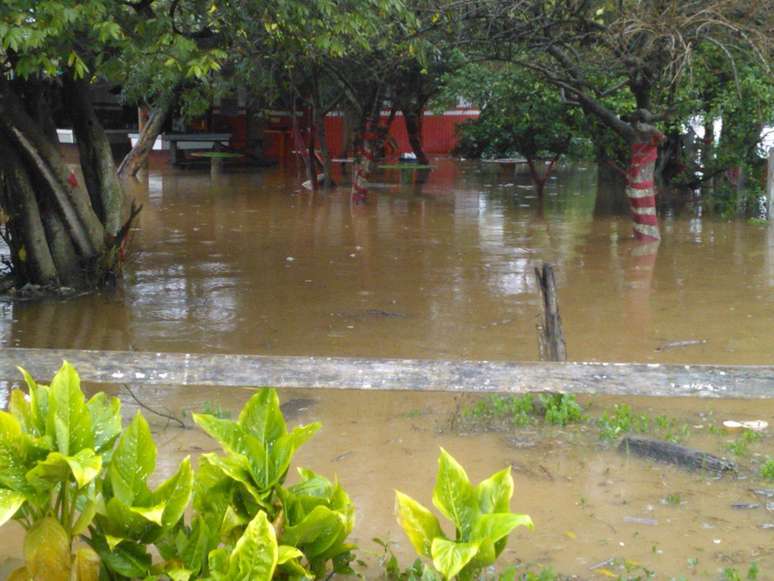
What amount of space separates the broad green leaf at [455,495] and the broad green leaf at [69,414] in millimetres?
1209

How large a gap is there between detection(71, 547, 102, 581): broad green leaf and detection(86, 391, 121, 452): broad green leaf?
36cm

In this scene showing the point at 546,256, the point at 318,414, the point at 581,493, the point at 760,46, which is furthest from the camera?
the point at 546,256

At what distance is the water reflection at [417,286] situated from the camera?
30.9ft

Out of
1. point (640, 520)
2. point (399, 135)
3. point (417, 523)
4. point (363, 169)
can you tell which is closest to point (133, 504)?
point (417, 523)

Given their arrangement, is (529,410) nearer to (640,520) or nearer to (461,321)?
(640,520)

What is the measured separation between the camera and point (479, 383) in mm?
4230

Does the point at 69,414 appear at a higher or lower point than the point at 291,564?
higher

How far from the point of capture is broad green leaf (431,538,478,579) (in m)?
3.29

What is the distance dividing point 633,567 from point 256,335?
5719mm

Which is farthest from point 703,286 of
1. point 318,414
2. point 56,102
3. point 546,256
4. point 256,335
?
point 56,102

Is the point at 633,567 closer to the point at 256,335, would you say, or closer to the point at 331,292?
the point at 256,335

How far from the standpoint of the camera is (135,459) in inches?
141

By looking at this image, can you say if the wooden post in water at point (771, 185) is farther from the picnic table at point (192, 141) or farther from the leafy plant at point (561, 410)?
the picnic table at point (192, 141)

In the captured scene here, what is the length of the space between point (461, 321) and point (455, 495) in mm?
6670
